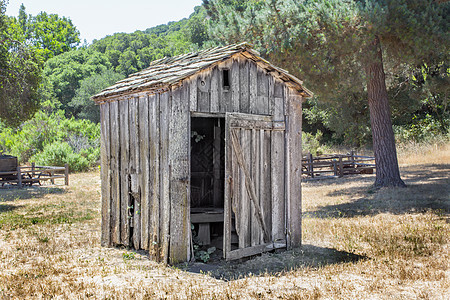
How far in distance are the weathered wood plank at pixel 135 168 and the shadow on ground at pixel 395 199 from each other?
5.57 m

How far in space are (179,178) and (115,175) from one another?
81.3 inches

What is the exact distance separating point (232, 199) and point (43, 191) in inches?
525

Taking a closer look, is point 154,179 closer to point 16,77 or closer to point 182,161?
point 182,161

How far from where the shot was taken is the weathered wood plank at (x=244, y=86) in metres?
7.93

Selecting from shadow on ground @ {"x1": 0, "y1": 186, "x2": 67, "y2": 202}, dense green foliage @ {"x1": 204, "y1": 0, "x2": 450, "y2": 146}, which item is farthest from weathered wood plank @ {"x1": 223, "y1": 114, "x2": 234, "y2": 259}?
shadow on ground @ {"x1": 0, "y1": 186, "x2": 67, "y2": 202}

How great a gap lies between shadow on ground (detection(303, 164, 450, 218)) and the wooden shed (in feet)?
13.5

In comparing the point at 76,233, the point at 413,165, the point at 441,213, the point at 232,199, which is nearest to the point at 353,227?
the point at 441,213

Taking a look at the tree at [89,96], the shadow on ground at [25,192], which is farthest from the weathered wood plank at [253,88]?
the tree at [89,96]

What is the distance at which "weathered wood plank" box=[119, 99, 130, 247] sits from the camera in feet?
27.5

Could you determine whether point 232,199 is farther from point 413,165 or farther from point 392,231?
point 413,165

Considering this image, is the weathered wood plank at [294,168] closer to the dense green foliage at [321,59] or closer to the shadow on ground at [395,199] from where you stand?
the shadow on ground at [395,199]

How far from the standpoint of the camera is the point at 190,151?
8273 millimetres

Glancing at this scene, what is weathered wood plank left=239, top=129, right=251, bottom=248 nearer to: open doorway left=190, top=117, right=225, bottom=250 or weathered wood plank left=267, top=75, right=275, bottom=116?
weathered wood plank left=267, top=75, right=275, bottom=116

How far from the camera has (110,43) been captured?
236 ft
